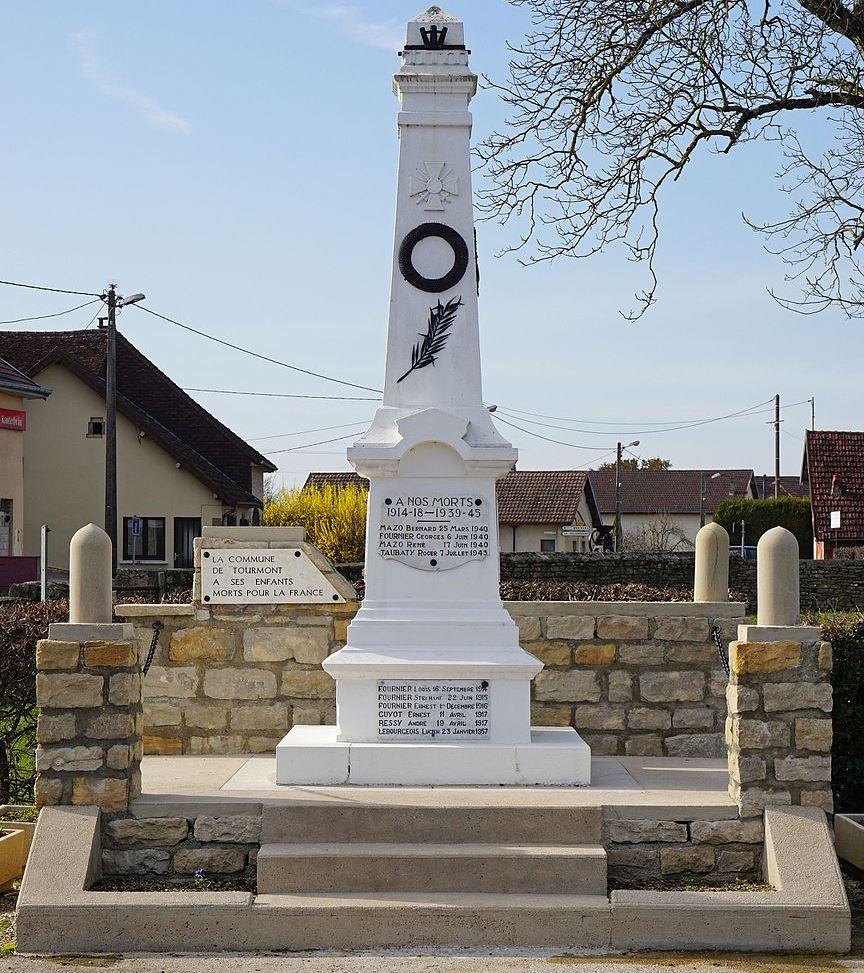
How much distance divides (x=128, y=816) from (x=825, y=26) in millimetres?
8939

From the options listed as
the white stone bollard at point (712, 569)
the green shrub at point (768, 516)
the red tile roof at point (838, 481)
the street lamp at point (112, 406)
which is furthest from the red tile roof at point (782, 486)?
the white stone bollard at point (712, 569)

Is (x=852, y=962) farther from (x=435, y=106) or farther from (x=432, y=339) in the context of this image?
(x=435, y=106)

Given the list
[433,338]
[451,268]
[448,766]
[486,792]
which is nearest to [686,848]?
[486,792]

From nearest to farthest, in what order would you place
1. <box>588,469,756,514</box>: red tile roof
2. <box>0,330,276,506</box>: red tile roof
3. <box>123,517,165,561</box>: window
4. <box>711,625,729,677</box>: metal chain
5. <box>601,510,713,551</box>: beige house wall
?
<box>711,625,729,677</box>: metal chain → <box>0,330,276,506</box>: red tile roof → <box>123,517,165,561</box>: window → <box>601,510,713,551</box>: beige house wall → <box>588,469,756,514</box>: red tile roof

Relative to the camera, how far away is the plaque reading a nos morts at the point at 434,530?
874cm

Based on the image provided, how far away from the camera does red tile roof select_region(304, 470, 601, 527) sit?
51.5m

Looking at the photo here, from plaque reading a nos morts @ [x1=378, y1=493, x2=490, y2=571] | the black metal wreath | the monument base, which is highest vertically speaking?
the black metal wreath

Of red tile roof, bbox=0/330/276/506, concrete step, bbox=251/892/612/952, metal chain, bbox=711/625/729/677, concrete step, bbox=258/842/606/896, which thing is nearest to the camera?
concrete step, bbox=251/892/612/952

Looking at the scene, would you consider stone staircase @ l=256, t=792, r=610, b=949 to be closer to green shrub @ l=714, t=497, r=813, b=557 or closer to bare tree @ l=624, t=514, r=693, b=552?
green shrub @ l=714, t=497, r=813, b=557

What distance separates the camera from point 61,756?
7398mm

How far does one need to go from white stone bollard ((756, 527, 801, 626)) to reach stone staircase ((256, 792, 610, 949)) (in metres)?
1.50

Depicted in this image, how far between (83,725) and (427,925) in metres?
2.19

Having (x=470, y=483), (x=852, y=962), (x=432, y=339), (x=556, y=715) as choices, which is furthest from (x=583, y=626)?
(x=852, y=962)

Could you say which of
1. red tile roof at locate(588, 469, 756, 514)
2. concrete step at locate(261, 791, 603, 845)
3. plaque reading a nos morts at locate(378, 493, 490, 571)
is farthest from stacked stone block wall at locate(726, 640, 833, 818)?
red tile roof at locate(588, 469, 756, 514)
